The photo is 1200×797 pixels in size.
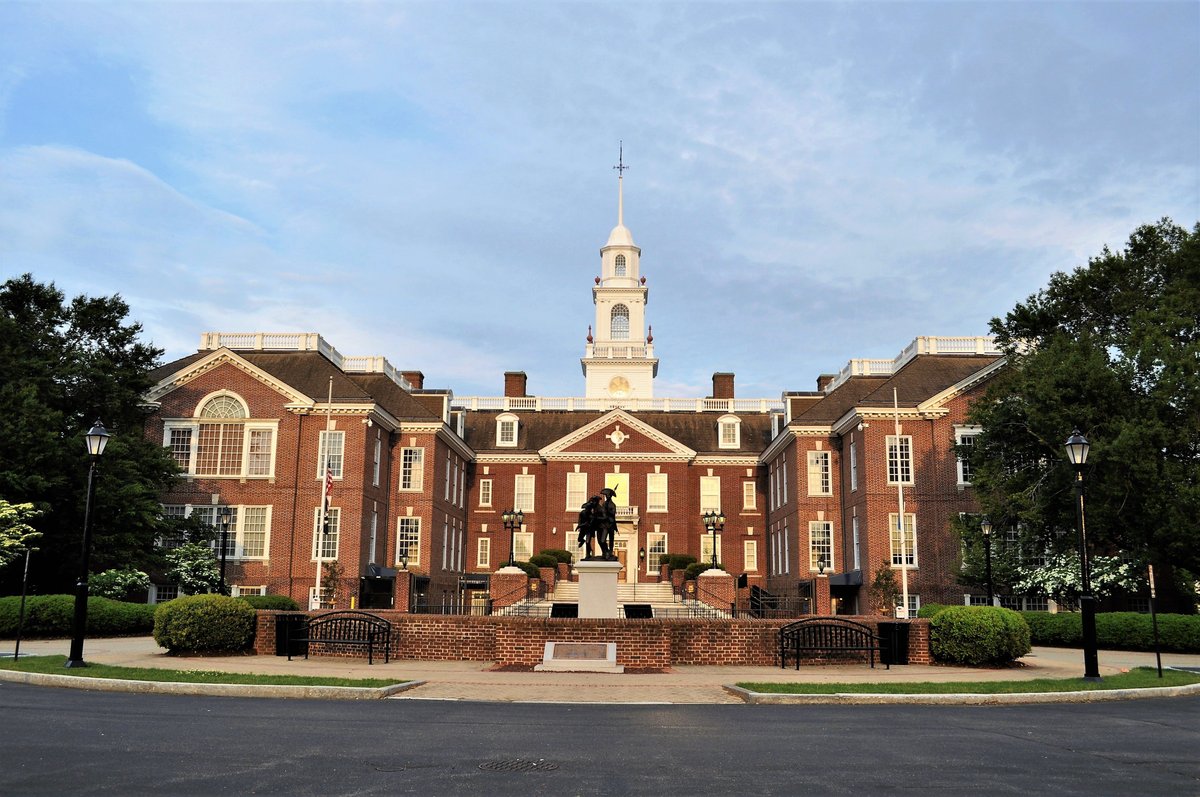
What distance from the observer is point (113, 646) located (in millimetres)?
24359

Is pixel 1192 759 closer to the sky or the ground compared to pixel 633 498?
closer to the ground

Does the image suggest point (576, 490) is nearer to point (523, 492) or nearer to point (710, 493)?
point (523, 492)

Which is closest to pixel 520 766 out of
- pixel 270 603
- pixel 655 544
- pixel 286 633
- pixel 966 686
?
pixel 966 686

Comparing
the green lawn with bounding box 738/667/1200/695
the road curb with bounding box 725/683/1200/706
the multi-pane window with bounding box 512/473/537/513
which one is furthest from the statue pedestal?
the multi-pane window with bounding box 512/473/537/513

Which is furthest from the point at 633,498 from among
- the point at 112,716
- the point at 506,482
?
the point at 112,716

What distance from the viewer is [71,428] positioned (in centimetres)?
3584

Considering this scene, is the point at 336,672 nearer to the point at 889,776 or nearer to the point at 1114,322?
the point at 889,776

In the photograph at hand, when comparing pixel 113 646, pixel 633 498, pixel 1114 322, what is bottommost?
pixel 113 646

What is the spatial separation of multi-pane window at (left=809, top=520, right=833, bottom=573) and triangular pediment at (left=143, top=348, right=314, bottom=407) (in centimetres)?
2480

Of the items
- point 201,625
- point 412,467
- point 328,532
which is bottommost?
point 201,625

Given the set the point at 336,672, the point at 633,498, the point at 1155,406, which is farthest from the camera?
the point at 633,498

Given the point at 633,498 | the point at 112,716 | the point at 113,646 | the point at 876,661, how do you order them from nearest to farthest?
the point at 112,716
the point at 876,661
the point at 113,646
the point at 633,498

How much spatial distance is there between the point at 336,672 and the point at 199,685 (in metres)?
3.07

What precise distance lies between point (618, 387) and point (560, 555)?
22.4 meters
